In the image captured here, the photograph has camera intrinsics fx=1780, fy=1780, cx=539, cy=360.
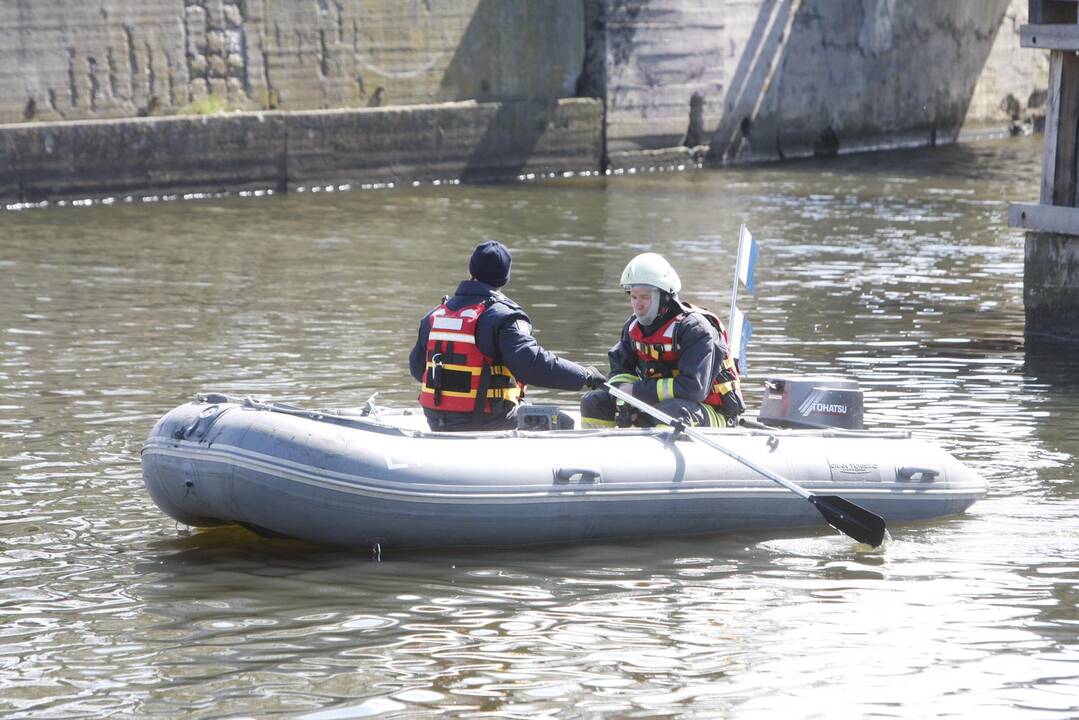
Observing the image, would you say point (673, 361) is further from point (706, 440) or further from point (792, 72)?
point (792, 72)

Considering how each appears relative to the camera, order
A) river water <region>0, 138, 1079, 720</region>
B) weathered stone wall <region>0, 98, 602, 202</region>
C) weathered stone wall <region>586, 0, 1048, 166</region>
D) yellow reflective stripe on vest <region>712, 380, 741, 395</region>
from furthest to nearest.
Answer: weathered stone wall <region>586, 0, 1048, 166</region>, weathered stone wall <region>0, 98, 602, 202</region>, yellow reflective stripe on vest <region>712, 380, 741, 395</region>, river water <region>0, 138, 1079, 720</region>

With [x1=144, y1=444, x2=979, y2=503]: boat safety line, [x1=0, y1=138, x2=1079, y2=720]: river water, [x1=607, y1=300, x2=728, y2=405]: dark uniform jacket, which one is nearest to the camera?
[x1=0, y1=138, x2=1079, y2=720]: river water

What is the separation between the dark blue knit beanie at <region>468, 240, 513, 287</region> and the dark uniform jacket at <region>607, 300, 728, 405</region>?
2.67 ft

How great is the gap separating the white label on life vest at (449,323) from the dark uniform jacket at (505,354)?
6 cm

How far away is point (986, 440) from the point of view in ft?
29.2

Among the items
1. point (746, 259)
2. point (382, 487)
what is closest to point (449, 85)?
point (746, 259)

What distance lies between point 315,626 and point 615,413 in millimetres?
2209

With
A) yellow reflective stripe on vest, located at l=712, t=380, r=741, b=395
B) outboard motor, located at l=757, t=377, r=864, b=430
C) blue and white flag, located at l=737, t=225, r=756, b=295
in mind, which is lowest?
outboard motor, located at l=757, t=377, r=864, b=430

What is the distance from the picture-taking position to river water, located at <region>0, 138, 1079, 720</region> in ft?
18.2

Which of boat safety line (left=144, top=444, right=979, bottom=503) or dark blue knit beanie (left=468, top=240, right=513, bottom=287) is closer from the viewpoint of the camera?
boat safety line (left=144, top=444, right=979, bottom=503)

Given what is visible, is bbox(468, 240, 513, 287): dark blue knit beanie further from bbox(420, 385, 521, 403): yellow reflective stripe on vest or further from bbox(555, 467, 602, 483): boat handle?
bbox(555, 467, 602, 483): boat handle

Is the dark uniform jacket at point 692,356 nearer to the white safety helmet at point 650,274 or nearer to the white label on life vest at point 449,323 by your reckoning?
the white safety helmet at point 650,274

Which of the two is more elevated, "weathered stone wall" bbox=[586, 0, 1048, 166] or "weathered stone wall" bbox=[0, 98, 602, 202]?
"weathered stone wall" bbox=[586, 0, 1048, 166]

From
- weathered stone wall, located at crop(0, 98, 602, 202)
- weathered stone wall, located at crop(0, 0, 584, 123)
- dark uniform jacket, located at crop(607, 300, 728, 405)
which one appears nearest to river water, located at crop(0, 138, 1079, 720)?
dark uniform jacket, located at crop(607, 300, 728, 405)
